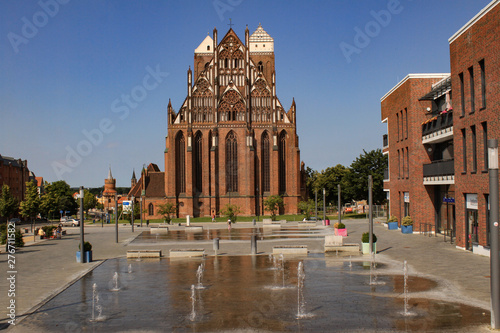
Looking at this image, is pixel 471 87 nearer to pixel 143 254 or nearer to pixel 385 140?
pixel 143 254

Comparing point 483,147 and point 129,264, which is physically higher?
point 483,147

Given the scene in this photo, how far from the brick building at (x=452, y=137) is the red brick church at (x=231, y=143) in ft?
99.6

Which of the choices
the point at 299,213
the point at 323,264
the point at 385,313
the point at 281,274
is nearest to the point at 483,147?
the point at 323,264

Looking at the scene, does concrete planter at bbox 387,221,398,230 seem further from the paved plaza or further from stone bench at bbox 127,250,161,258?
stone bench at bbox 127,250,161,258

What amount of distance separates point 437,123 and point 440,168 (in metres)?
2.94

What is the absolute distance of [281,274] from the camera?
1822 cm

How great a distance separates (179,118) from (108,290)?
59.1 meters

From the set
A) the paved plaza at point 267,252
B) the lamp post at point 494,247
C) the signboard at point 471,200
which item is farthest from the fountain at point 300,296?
the signboard at point 471,200

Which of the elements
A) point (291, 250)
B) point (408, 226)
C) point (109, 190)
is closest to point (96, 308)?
point (291, 250)

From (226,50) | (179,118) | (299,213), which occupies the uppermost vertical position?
(226,50)

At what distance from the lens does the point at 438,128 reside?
29953 millimetres

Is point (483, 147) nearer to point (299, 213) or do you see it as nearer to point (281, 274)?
point (281, 274)

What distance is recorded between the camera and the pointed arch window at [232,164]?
240 feet

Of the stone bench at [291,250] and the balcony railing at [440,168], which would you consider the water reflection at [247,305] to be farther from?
the balcony railing at [440,168]
